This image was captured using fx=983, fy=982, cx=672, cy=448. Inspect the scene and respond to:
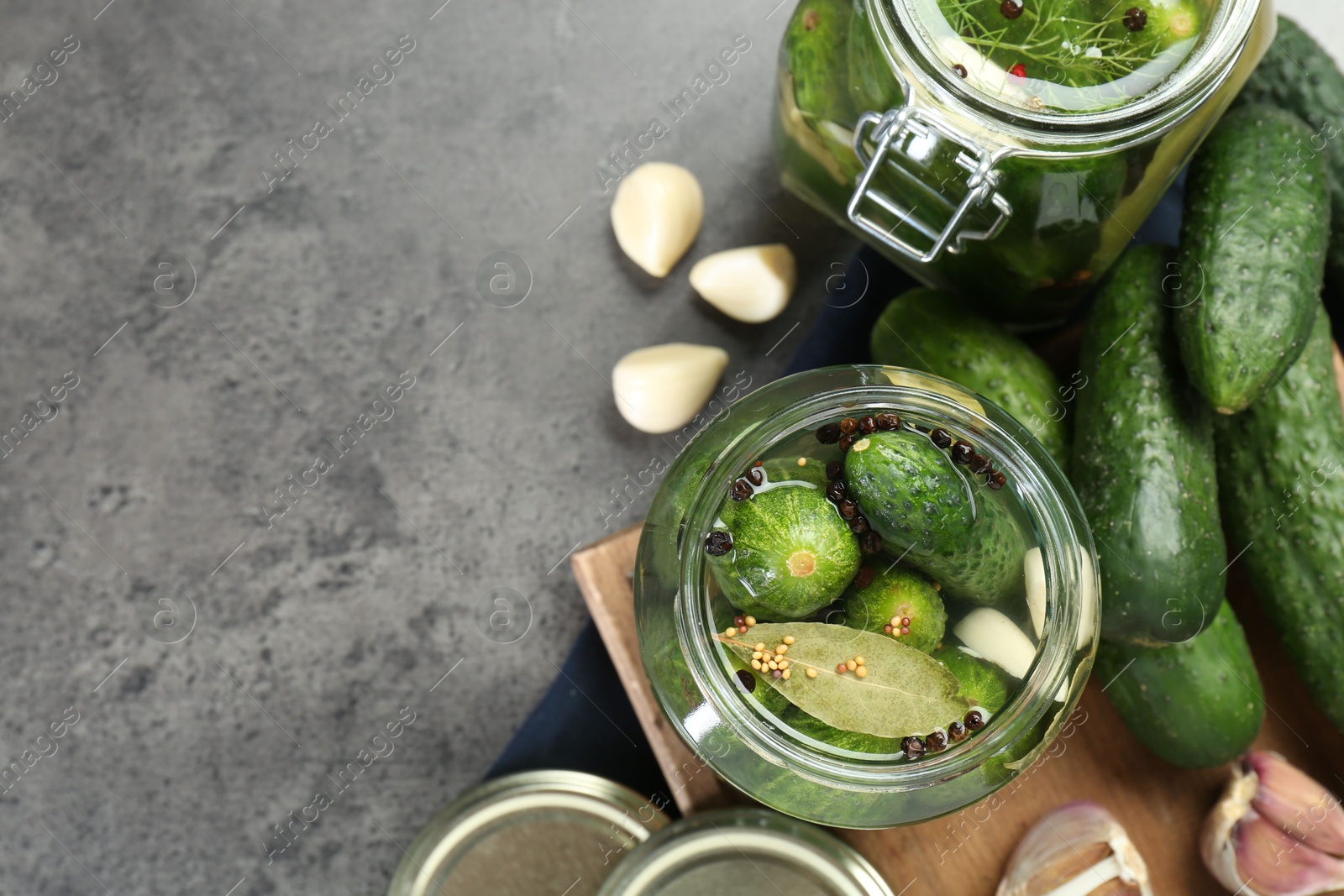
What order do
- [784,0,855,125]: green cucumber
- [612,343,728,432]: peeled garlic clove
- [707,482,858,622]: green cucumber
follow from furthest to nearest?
[612,343,728,432]: peeled garlic clove, [784,0,855,125]: green cucumber, [707,482,858,622]: green cucumber

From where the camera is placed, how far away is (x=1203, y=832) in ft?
2.81

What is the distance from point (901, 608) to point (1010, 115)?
1.05ft

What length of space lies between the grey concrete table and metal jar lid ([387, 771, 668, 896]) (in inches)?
4.1

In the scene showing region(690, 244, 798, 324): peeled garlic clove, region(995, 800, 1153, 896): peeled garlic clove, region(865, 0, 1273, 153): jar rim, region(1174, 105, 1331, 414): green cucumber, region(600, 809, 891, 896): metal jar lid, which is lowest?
region(995, 800, 1153, 896): peeled garlic clove


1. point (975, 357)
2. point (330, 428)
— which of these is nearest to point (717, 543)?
point (975, 357)

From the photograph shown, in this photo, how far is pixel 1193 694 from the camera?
786mm

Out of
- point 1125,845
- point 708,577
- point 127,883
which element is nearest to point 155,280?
point 127,883

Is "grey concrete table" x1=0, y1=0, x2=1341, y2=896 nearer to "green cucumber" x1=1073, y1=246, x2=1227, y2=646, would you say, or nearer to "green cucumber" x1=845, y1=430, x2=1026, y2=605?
"green cucumber" x1=1073, y1=246, x2=1227, y2=646

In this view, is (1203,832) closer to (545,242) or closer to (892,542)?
(892,542)

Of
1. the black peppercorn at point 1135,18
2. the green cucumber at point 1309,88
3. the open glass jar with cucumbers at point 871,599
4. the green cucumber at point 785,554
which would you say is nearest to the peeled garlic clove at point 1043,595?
the open glass jar with cucumbers at point 871,599

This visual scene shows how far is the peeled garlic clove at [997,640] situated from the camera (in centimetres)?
61

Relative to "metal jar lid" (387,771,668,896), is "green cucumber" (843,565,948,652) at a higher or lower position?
→ higher

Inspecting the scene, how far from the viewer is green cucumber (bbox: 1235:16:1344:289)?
0.82 m

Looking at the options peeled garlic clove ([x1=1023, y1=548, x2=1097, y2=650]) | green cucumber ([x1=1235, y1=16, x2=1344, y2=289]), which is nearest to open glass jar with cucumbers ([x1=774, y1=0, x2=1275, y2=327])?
green cucumber ([x1=1235, y1=16, x2=1344, y2=289])
